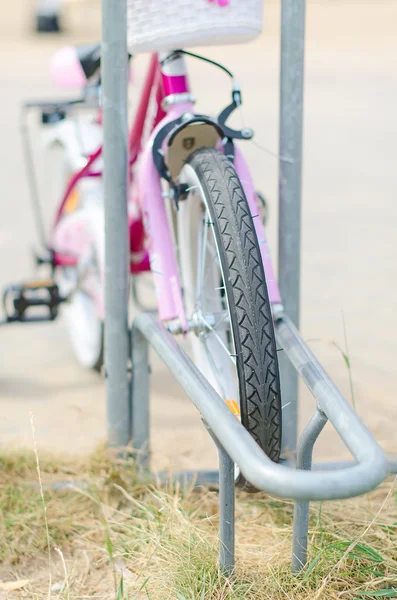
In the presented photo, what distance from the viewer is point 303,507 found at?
1.85m

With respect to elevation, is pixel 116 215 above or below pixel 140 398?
above

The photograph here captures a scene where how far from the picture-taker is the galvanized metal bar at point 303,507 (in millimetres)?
1749

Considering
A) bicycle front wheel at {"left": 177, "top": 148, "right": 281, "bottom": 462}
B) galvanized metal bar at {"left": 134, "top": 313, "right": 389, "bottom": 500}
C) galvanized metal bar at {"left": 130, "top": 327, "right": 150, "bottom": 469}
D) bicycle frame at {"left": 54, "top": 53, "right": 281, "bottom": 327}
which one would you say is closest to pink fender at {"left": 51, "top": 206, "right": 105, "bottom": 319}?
bicycle frame at {"left": 54, "top": 53, "right": 281, "bottom": 327}

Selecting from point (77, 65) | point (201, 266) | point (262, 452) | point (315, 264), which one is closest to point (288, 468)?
point (262, 452)

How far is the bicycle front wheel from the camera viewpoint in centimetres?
188

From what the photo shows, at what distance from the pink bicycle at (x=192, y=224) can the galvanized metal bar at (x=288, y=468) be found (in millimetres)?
121

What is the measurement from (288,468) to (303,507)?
453 millimetres

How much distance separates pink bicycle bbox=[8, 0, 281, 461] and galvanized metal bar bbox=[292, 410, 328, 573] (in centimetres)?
12

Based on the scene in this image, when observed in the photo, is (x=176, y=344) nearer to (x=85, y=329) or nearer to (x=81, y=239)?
(x=81, y=239)

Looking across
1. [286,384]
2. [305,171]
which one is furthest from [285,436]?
[305,171]

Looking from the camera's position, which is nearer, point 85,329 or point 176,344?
point 176,344

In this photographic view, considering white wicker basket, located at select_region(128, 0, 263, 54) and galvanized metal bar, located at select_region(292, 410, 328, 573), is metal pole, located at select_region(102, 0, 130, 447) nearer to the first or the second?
white wicker basket, located at select_region(128, 0, 263, 54)

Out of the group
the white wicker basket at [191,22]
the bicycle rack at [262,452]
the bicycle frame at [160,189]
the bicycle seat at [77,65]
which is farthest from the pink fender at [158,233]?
the bicycle seat at [77,65]

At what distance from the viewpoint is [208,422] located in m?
1.66
